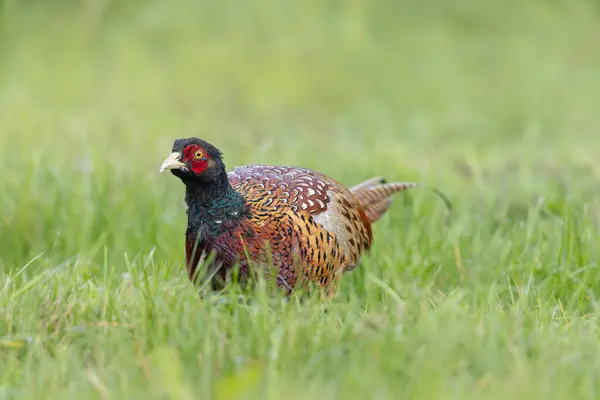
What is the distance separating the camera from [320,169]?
20.9 feet

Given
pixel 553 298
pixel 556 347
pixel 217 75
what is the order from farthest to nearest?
pixel 217 75 < pixel 553 298 < pixel 556 347

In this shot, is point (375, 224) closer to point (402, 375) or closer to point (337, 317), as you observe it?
point (337, 317)

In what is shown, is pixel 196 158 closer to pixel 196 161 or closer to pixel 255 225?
pixel 196 161

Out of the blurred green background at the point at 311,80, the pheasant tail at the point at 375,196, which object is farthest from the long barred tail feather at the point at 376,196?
the blurred green background at the point at 311,80

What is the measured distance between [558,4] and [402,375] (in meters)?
6.88

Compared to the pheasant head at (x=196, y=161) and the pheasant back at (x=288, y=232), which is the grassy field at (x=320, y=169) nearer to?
the pheasant back at (x=288, y=232)

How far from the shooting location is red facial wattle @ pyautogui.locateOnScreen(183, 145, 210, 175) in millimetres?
4039

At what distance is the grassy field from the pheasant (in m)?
0.21

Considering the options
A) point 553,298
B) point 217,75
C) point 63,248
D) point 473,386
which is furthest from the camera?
point 217,75

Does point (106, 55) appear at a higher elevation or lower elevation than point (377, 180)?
higher

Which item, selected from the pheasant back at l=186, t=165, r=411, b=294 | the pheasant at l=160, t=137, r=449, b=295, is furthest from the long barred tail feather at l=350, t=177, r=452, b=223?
the pheasant at l=160, t=137, r=449, b=295

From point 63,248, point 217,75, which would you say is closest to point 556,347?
point 63,248

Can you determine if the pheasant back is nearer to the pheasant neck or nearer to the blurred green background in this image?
the pheasant neck

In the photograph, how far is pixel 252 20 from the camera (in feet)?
30.5
